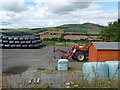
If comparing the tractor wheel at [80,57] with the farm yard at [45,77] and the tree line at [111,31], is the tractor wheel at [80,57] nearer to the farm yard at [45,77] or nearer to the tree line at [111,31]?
the farm yard at [45,77]

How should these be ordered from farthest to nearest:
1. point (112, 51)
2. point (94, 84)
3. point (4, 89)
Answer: point (112, 51), point (4, 89), point (94, 84)

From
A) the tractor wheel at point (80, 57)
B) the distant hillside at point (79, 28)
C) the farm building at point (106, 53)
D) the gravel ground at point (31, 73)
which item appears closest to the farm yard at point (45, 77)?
the gravel ground at point (31, 73)

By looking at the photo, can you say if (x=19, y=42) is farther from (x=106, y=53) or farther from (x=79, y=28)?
A: (x=106, y=53)

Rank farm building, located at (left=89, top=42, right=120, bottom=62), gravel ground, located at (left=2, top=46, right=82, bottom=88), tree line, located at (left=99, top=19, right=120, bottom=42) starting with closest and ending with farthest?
gravel ground, located at (left=2, top=46, right=82, bottom=88)
farm building, located at (left=89, top=42, right=120, bottom=62)
tree line, located at (left=99, top=19, right=120, bottom=42)

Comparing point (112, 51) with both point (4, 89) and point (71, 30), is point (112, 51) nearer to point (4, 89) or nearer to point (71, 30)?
point (4, 89)

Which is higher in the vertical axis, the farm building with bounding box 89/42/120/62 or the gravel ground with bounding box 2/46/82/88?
the farm building with bounding box 89/42/120/62

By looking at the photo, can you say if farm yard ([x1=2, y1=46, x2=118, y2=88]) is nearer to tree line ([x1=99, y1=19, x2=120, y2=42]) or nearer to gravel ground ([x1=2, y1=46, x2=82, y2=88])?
gravel ground ([x1=2, y1=46, x2=82, y2=88])

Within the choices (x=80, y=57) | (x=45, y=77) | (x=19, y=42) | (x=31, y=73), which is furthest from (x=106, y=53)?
(x=19, y=42)

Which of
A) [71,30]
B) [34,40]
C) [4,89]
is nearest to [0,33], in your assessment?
[34,40]

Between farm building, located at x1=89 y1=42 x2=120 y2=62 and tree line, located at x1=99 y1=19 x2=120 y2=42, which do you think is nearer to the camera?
farm building, located at x1=89 y1=42 x2=120 y2=62

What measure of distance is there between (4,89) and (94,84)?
236 cm

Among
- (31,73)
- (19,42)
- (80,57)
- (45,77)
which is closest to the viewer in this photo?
(45,77)

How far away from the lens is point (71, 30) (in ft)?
127

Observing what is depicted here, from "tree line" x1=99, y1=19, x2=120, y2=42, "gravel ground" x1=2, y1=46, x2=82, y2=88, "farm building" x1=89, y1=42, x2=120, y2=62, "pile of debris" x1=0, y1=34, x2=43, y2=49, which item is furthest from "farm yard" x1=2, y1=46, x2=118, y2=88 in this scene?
"pile of debris" x1=0, y1=34, x2=43, y2=49
